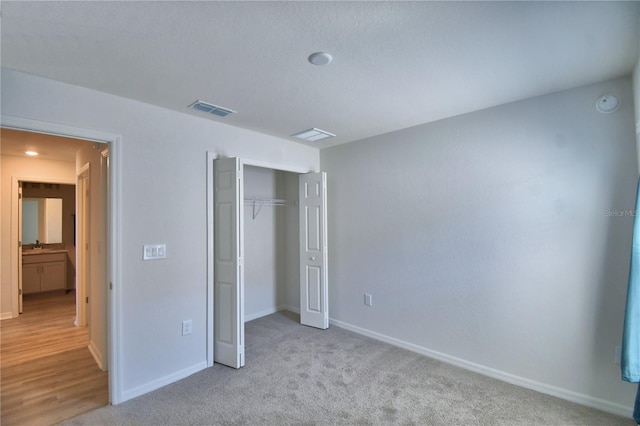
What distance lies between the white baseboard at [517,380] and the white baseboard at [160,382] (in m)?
1.99

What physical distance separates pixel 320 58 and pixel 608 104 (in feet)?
7.31

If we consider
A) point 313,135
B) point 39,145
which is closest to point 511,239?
point 313,135

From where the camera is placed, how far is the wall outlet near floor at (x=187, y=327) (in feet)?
9.37

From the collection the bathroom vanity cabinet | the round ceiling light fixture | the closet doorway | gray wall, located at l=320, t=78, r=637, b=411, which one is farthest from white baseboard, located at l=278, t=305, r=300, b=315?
the bathroom vanity cabinet

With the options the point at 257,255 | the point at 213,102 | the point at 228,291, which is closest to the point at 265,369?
the point at 228,291

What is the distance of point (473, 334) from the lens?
9.55 feet

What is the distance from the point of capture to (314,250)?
410 centimetres

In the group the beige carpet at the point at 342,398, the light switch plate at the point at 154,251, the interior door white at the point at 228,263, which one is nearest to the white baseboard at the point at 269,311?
the beige carpet at the point at 342,398

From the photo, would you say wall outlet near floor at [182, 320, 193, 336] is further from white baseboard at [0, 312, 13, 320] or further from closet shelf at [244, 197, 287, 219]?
white baseboard at [0, 312, 13, 320]

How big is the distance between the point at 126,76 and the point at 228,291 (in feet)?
6.74

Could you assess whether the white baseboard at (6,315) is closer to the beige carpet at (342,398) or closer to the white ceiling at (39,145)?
the white ceiling at (39,145)

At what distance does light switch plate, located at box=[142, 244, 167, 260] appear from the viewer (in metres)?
2.62

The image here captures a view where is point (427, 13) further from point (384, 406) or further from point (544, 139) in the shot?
point (384, 406)

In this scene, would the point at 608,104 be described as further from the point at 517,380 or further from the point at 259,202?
the point at 259,202
